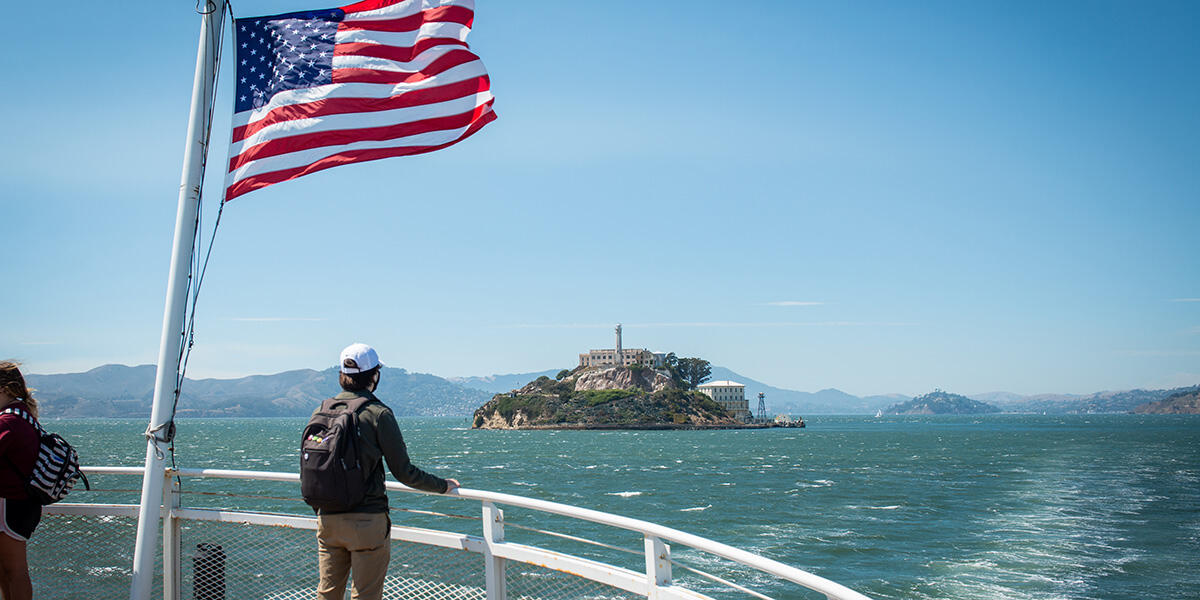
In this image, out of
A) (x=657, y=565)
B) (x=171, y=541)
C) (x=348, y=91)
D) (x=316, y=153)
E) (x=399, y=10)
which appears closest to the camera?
(x=657, y=565)

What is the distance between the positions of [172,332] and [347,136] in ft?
5.42

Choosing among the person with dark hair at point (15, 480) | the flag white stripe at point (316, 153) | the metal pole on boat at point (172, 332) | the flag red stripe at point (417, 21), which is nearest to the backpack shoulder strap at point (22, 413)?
the person with dark hair at point (15, 480)

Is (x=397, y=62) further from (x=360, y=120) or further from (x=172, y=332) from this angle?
(x=172, y=332)

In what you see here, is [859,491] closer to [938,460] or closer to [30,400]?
[938,460]

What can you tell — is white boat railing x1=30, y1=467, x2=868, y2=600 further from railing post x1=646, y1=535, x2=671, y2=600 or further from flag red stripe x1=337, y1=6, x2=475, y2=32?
flag red stripe x1=337, y1=6, x2=475, y2=32

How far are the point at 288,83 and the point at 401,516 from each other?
28300mm

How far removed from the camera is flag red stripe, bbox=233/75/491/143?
548 cm

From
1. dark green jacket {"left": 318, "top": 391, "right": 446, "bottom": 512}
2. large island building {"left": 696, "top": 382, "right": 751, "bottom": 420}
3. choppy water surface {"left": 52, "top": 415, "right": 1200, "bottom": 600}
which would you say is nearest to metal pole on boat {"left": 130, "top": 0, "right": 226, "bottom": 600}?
dark green jacket {"left": 318, "top": 391, "right": 446, "bottom": 512}

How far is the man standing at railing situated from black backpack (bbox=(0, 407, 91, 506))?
1.50 m

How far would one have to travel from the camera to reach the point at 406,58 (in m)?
5.89

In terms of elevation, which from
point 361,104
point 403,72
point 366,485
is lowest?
point 366,485

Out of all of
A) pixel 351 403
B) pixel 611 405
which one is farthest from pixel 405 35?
pixel 611 405

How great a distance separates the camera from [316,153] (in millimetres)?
5543

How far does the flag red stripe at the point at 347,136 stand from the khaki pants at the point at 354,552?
2546 millimetres
